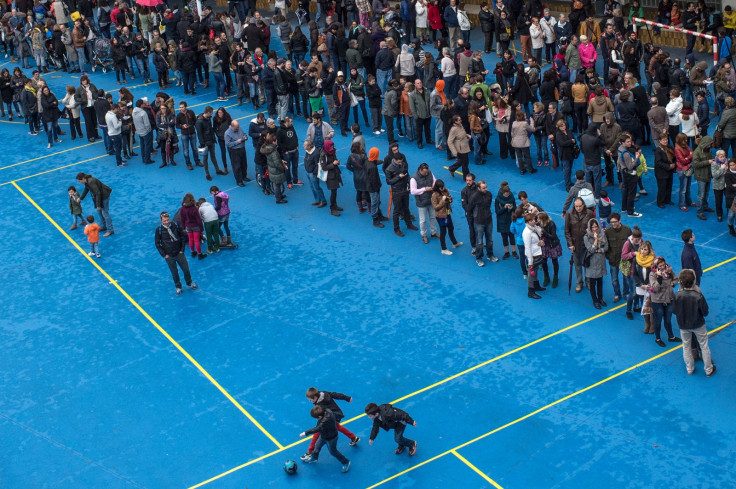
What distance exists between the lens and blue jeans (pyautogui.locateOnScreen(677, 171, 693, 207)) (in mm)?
21547

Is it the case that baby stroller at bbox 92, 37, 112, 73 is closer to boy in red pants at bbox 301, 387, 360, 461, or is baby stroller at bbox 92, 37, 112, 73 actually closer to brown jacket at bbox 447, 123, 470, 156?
brown jacket at bbox 447, 123, 470, 156

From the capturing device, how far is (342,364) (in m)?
17.6

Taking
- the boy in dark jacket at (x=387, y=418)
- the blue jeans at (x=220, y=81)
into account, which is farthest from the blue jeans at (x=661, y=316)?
the blue jeans at (x=220, y=81)

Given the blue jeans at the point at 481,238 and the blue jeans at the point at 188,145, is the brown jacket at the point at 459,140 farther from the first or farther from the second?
the blue jeans at the point at 188,145

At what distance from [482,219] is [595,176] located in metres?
3.60

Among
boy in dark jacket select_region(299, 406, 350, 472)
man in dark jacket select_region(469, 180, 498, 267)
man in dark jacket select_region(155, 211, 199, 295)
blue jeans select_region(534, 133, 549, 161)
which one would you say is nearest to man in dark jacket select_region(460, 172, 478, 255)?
man in dark jacket select_region(469, 180, 498, 267)


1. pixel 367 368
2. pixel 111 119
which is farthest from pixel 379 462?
pixel 111 119

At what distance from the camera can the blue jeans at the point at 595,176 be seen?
2211 centimetres

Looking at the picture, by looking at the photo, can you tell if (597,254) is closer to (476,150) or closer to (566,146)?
(566,146)

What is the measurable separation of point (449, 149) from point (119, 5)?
17.5m

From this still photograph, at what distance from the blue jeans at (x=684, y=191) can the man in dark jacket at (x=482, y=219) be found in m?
4.44

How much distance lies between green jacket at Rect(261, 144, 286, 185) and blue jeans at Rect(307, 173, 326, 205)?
735mm

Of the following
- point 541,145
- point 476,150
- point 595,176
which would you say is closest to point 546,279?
point 595,176

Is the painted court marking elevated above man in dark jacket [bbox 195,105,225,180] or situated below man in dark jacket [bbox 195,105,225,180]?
below
